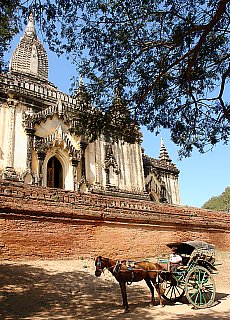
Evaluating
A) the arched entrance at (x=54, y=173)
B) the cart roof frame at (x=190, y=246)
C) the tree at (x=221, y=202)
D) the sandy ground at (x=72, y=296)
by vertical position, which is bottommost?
the sandy ground at (x=72, y=296)

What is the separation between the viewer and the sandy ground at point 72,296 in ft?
19.4

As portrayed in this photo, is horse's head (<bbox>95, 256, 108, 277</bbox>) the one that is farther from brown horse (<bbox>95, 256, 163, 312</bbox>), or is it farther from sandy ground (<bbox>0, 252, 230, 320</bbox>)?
sandy ground (<bbox>0, 252, 230, 320</bbox>)

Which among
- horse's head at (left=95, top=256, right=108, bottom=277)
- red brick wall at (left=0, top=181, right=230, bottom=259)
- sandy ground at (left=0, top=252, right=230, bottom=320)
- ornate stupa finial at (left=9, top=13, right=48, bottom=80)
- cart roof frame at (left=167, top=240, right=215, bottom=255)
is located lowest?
sandy ground at (left=0, top=252, right=230, bottom=320)

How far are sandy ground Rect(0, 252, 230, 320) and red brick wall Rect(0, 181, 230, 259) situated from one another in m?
0.46

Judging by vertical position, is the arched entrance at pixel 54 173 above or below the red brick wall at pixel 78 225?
above

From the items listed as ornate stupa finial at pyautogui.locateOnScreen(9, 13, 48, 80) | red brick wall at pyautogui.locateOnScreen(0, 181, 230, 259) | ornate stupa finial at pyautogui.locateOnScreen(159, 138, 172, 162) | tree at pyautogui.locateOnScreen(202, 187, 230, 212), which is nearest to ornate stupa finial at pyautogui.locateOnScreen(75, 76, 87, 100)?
red brick wall at pyautogui.locateOnScreen(0, 181, 230, 259)

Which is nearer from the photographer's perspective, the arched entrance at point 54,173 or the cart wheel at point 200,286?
the cart wheel at point 200,286

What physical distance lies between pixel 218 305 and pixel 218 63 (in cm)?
573

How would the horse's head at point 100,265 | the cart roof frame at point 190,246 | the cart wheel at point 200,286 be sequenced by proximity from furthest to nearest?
the cart roof frame at point 190,246 → the cart wheel at point 200,286 → the horse's head at point 100,265

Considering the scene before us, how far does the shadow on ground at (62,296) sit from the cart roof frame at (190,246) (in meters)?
1.22

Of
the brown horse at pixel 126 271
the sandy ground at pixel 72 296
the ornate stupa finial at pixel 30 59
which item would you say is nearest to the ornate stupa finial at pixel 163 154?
the ornate stupa finial at pixel 30 59

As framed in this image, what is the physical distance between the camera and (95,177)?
705 inches

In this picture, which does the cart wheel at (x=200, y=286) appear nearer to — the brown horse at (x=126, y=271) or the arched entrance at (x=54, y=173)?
the brown horse at (x=126, y=271)

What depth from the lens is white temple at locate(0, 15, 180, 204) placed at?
15406 millimetres
